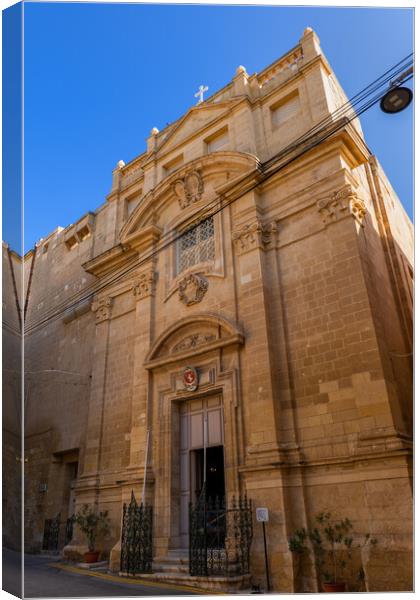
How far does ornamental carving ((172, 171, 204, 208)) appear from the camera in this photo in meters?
14.8

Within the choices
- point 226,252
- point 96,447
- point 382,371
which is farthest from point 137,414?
point 382,371

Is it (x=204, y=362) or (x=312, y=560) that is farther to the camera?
(x=204, y=362)

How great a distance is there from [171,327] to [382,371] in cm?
609

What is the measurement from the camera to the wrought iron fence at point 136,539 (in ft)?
34.8

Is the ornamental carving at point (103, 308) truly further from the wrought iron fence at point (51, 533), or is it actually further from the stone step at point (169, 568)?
the stone step at point (169, 568)

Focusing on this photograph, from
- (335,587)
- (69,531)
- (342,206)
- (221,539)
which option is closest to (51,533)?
(69,531)

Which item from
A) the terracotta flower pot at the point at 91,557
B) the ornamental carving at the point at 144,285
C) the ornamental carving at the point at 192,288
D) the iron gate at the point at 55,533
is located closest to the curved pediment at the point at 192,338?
the ornamental carving at the point at 192,288

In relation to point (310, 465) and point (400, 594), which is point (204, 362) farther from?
point (400, 594)

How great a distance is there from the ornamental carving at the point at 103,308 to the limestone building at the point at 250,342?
0.05 meters

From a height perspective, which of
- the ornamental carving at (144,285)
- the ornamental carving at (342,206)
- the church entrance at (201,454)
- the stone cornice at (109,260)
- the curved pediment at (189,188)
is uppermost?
the curved pediment at (189,188)

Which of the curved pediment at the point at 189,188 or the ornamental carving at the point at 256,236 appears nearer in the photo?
the ornamental carving at the point at 256,236

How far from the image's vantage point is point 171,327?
43.9ft

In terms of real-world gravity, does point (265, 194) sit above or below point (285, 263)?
above

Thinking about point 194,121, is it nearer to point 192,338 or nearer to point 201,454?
point 192,338
